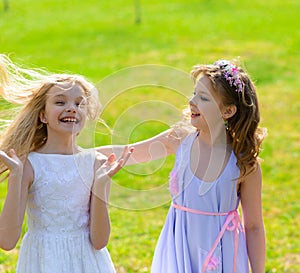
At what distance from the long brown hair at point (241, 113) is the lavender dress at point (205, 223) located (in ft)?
0.20

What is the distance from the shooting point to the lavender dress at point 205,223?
3.78m

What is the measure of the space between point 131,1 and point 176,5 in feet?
7.72

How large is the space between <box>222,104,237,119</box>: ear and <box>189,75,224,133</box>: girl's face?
0.09 feet

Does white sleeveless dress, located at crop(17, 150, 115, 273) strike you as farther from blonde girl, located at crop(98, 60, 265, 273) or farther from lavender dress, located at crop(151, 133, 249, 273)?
lavender dress, located at crop(151, 133, 249, 273)

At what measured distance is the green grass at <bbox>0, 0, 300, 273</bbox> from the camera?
18.4 ft

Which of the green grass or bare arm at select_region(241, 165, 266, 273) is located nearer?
bare arm at select_region(241, 165, 266, 273)

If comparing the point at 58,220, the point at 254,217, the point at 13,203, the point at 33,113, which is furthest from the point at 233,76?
the point at 13,203

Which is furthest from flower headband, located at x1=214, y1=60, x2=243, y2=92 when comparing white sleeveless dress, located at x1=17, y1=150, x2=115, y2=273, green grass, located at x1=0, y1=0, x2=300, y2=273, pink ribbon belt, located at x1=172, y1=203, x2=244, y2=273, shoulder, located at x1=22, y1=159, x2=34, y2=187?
shoulder, located at x1=22, y1=159, x2=34, y2=187

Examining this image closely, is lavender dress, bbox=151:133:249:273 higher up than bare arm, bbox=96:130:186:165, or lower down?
lower down

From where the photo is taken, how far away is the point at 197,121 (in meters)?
3.69

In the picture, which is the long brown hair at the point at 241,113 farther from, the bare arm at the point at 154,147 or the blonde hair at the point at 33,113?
the blonde hair at the point at 33,113

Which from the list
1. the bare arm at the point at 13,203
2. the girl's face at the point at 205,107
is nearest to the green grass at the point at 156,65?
the girl's face at the point at 205,107

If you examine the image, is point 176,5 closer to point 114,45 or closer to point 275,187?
point 114,45

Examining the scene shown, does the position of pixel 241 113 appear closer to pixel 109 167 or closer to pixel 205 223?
pixel 205 223
